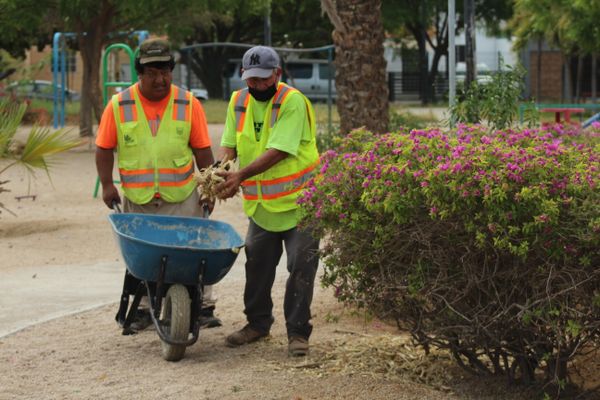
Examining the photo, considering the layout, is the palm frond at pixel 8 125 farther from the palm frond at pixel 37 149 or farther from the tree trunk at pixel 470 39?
the tree trunk at pixel 470 39

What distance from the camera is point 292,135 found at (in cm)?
659

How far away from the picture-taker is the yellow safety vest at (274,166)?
22.0 ft

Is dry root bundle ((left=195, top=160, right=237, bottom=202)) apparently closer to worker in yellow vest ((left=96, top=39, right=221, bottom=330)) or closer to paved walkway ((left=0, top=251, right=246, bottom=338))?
worker in yellow vest ((left=96, top=39, right=221, bottom=330))

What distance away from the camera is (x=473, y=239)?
16.9 ft

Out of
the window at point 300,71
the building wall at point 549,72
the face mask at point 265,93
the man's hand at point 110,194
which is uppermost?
the face mask at point 265,93

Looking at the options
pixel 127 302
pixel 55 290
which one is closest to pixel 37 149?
Result: pixel 55 290

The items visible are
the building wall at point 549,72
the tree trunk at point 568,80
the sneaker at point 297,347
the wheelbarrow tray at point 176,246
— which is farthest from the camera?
the building wall at point 549,72

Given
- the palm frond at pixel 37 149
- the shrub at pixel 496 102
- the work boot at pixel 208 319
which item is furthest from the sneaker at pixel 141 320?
the palm frond at pixel 37 149

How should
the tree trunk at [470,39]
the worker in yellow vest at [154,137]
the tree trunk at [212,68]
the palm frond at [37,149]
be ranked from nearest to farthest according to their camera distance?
the worker in yellow vest at [154,137]
the palm frond at [37,149]
the tree trunk at [470,39]
the tree trunk at [212,68]

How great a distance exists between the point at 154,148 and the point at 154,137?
65 mm

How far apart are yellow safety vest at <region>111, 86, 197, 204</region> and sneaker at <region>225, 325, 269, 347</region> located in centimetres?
92

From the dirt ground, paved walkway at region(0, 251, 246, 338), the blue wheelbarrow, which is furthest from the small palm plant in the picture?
the blue wheelbarrow

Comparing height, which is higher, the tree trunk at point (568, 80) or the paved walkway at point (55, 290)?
the paved walkway at point (55, 290)

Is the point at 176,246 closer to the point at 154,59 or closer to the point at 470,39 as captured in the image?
the point at 154,59
